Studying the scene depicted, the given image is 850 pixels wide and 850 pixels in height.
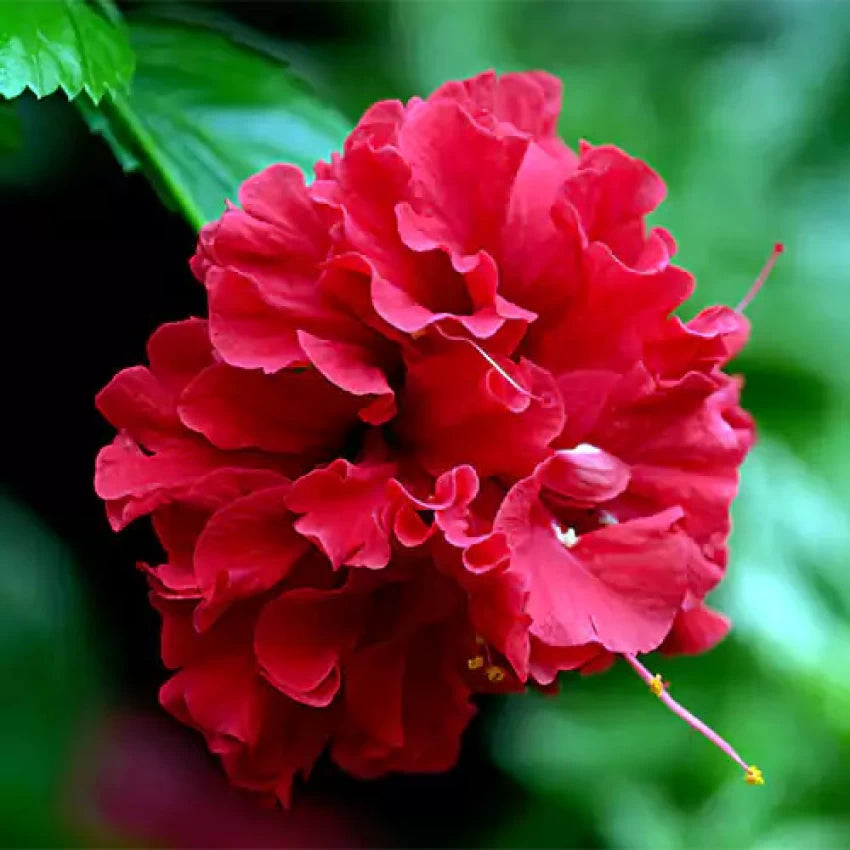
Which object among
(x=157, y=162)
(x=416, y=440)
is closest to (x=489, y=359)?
(x=416, y=440)

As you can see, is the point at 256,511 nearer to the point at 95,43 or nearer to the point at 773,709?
the point at 95,43

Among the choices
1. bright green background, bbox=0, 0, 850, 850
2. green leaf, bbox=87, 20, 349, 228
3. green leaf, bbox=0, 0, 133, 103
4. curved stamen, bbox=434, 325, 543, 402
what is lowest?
bright green background, bbox=0, 0, 850, 850

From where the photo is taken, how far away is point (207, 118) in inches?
20.4

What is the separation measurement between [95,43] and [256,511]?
205 millimetres

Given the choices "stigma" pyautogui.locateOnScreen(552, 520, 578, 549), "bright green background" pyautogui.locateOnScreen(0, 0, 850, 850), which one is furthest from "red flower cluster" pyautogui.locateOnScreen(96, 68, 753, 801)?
"bright green background" pyautogui.locateOnScreen(0, 0, 850, 850)

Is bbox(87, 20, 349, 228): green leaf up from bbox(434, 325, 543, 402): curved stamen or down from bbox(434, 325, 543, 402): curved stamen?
up

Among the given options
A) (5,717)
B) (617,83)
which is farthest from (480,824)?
(617,83)

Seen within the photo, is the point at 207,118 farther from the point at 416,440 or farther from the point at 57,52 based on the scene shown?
the point at 416,440

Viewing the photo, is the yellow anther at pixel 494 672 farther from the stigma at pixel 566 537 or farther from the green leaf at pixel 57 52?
the green leaf at pixel 57 52

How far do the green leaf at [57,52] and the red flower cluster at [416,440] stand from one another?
82 millimetres

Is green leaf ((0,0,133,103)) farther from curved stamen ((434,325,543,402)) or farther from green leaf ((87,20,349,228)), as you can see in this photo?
curved stamen ((434,325,543,402))

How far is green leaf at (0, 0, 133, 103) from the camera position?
16.1 inches

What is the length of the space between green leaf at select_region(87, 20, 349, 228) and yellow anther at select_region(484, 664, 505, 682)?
21 centimetres

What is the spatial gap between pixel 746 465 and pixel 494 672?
13.1 inches
